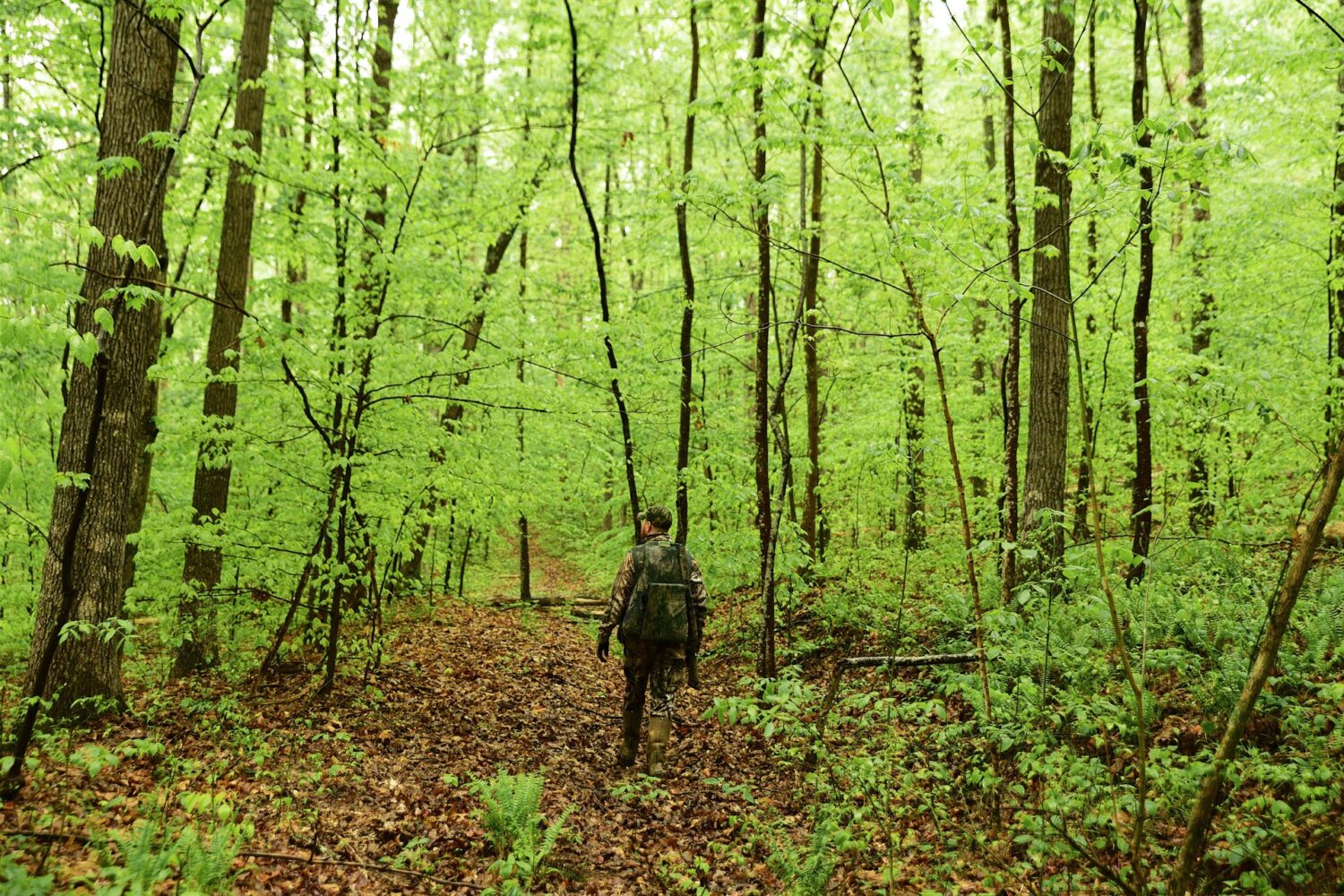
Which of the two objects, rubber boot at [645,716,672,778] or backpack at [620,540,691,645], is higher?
backpack at [620,540,691,645]

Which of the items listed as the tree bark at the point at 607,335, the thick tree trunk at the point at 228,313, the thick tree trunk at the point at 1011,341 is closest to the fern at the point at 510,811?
the thick tree trunk at the point at 1011,341

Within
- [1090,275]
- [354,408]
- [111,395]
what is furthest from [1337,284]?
[111,395]

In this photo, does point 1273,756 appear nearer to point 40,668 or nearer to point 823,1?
point 823,1

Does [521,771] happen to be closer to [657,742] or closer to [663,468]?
[657,742]

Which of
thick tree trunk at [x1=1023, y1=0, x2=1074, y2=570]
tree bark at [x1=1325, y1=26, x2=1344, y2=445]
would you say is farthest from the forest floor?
tree bark at [x1=1325, y1=26, x2=1344, y2=445]

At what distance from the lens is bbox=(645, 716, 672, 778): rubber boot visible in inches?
259

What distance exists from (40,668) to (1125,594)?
9.08 meters

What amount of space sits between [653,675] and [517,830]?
2.32 m

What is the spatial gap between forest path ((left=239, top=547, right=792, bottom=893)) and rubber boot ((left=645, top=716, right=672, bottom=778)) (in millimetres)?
159

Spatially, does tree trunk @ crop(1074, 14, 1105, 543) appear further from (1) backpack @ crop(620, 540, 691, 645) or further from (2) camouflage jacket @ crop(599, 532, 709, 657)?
(1) backpack @ crop(620, 540, 691, 645)

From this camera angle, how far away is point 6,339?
10.2 feet

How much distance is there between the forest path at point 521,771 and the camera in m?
4.63

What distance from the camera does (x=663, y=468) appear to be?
440 inches

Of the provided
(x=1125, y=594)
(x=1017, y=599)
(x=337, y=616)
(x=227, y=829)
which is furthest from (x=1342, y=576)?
(x=337, y=616)
